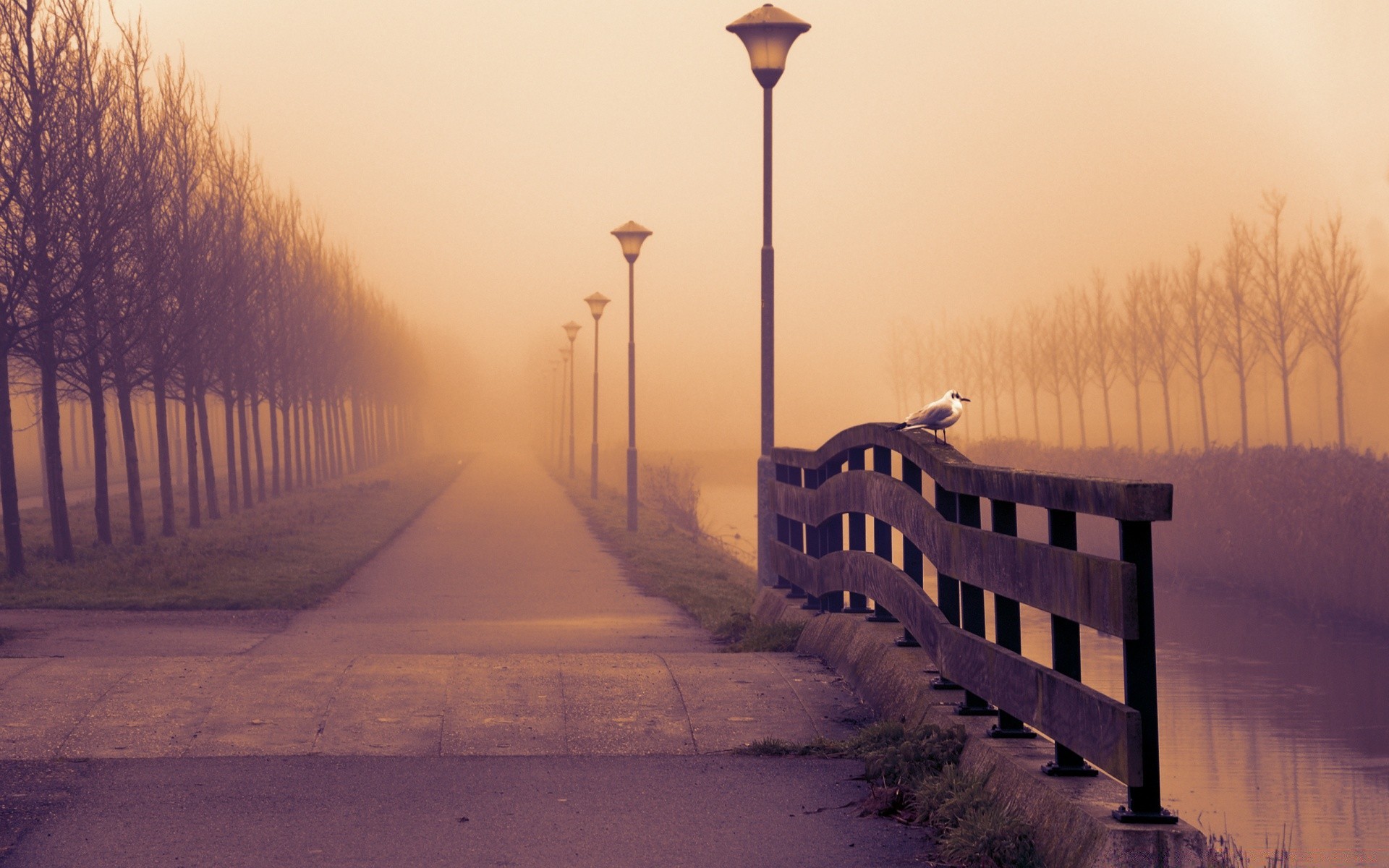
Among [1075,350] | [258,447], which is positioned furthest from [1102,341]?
[258,447]

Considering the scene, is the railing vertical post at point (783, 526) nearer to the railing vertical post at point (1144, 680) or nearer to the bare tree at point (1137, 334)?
the railing vertical post at point (1144, 680)

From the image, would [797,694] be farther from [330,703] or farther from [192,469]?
[192,469]

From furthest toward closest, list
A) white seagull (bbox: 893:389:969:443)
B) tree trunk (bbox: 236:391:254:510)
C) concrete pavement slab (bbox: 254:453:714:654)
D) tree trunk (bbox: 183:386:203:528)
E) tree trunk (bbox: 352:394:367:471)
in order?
tree trunk (bbox: 352:394:367:471) → tree trunk (bbox: 236:391:254:510) → tree trunk (bbox: 183:386:203:528) → concrete pavement slab (bbox: 254:453:714:654) → white seagull (bbox: 893:389:969:443)

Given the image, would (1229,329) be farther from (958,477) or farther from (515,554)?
(958,477)

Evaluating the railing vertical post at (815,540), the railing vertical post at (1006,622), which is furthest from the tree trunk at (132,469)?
the railing vertical post at (1006,622)

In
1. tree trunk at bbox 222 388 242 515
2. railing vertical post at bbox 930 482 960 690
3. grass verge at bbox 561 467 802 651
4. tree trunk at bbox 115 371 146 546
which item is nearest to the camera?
railing vertical post at bbox 930 482 960 690

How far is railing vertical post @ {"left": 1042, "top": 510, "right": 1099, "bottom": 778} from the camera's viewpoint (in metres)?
5.17

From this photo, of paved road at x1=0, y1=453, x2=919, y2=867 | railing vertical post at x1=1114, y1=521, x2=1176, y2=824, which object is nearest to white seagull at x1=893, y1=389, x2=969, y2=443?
paved road at x1=0, y1=453, x2=919, y2=867

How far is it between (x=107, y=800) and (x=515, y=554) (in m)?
17.7

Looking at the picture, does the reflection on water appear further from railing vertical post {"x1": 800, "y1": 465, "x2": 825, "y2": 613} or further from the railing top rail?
the railing top rail

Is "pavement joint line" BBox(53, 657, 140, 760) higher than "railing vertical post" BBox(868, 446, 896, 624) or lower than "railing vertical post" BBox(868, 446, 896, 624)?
lower

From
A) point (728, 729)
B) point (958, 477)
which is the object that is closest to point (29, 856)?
point (728, 729)

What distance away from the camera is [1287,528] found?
22.1m

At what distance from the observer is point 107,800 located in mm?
6004
